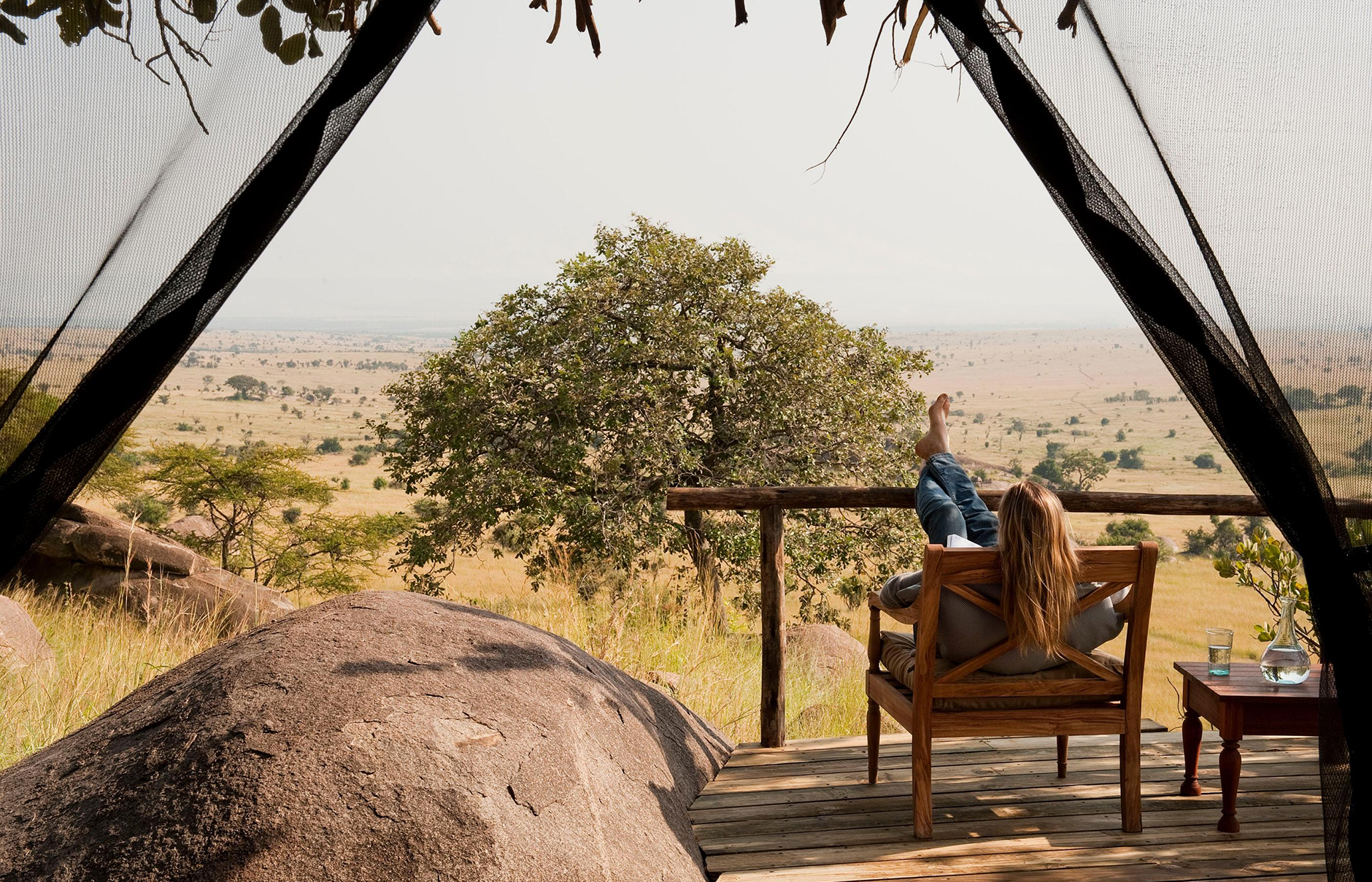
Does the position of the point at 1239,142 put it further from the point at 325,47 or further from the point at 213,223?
the point at 213,223

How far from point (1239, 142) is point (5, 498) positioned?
1.63 metres

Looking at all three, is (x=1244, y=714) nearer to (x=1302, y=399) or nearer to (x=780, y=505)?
(x=780, y=505)

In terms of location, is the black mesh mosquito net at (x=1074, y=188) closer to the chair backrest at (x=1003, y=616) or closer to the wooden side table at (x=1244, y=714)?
the chair backrest at (x=1003, y=616)

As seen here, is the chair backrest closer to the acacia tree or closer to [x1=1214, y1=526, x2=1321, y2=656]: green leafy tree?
[x1=1214, y1=526, x2=1321, y2=656]: green leafy tree

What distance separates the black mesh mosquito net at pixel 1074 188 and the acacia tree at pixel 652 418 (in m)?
8.23

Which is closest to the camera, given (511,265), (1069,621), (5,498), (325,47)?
(5,498)

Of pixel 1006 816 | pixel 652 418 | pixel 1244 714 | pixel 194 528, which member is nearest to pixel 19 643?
pixel 1006 816

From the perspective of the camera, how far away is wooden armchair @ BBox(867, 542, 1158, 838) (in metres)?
2.73

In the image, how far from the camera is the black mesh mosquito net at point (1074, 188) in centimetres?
124

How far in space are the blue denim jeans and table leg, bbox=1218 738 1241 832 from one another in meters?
0.93

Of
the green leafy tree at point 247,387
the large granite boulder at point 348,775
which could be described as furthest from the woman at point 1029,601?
the green leafy tree at point 247,387

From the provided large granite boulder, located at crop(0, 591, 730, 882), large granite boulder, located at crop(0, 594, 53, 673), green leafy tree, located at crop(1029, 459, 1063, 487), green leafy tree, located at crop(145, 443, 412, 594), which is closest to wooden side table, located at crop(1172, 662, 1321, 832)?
large granite boulder, located at crop(0, 591, 730, 882)

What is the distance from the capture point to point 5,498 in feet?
4.11

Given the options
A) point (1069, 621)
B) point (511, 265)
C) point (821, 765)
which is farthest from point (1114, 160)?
point (511, 265)
